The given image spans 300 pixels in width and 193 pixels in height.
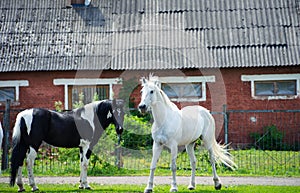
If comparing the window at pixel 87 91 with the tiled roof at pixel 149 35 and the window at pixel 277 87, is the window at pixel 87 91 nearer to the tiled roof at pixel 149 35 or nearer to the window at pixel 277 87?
the tiled roof at pixel 149 35

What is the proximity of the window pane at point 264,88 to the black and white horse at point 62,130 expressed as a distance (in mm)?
9944

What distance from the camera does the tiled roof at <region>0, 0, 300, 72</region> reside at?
20188 mm

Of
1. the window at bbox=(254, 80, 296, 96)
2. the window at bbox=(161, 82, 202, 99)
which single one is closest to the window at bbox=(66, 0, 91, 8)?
the window at bbox=(161, 82, 202, 99)

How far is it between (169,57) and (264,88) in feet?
13.0

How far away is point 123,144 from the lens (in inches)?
616

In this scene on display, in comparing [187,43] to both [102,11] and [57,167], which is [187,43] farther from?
[57,167]

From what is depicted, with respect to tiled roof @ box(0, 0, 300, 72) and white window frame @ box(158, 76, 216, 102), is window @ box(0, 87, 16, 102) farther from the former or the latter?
white window frame @ box(158, 76, 216, 102)

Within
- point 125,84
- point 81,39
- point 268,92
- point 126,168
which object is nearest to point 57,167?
point 126,168

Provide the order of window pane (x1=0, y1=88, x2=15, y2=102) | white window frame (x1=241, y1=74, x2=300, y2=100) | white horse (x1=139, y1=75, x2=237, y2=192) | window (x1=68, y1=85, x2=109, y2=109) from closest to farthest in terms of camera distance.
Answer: white horse (x1=139, y1=75, x2=237, y2=192), white window frame (x1=241, y1=74, x2=300, y2=100), window (x1=68, y1=85, x2=109, y2=109), window pane (x1=0, y1=88, x2=15, y2=102)

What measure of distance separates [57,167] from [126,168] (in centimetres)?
203

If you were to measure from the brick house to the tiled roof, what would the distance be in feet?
0.13

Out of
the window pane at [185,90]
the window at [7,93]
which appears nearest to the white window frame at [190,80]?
the window pane at [185,90]

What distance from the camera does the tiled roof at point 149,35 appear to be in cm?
2019

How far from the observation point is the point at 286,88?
790 inches
